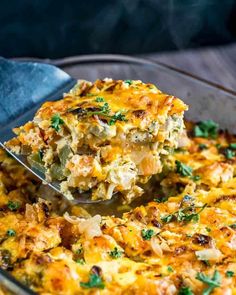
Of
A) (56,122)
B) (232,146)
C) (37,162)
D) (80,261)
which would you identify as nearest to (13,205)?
(37,162)

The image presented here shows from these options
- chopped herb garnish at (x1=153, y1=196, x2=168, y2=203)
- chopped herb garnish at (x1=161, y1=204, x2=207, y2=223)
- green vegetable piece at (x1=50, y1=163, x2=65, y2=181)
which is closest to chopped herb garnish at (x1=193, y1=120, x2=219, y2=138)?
chopped herb garnish at (x1=153, y1=196, x2=168, y2=203)

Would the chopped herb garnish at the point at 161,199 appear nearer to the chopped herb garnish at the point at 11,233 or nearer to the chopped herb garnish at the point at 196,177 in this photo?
the chopped herb garnish at the point at 196,177

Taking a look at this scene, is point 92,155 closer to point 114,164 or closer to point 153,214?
point 114,164

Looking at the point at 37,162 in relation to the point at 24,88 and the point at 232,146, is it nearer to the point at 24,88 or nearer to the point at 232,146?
the point at 24,88

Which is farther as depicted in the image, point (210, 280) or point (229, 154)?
point (229, 154)

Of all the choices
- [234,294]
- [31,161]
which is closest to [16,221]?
[31,161]

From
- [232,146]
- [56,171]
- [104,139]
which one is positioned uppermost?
[104,139]

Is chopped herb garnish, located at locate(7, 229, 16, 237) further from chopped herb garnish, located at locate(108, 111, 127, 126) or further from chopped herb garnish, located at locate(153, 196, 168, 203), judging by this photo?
chopped herb garnish, located at locate(153, 196, 168, 203)
